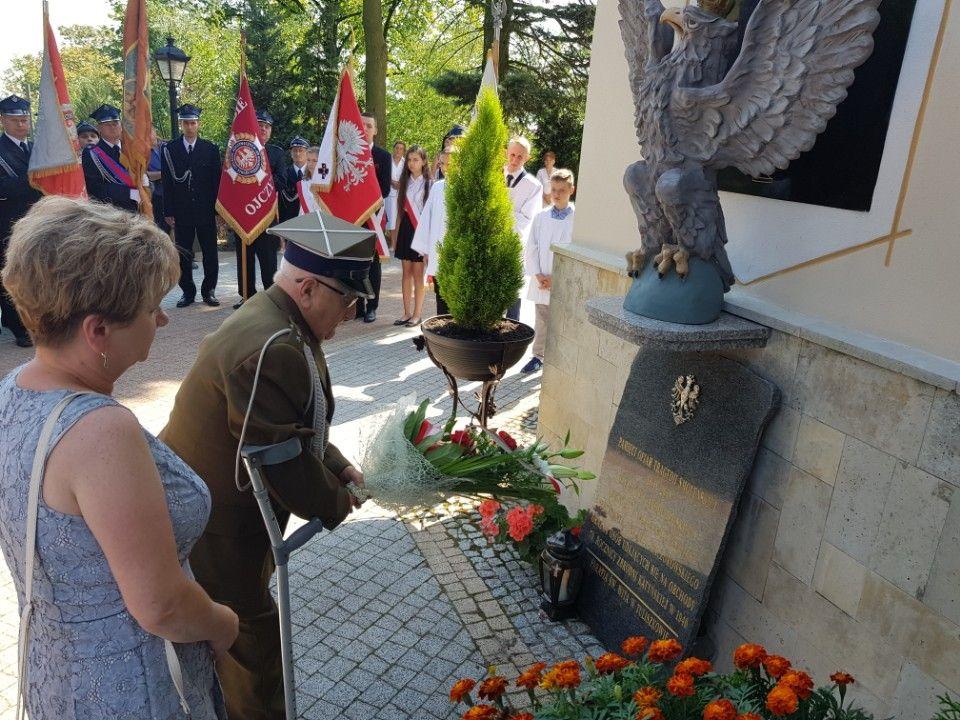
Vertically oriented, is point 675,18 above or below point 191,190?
above

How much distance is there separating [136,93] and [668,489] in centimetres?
784

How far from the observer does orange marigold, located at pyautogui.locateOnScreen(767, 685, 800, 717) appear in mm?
2012

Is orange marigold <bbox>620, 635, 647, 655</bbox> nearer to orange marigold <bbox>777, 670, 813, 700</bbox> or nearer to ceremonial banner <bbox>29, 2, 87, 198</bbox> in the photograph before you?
orange marigold <bbox>777, 670, 813, 700</bbox>

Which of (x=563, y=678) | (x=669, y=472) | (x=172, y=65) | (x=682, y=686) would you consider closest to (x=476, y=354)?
(x=669, y=472)

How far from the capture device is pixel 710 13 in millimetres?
2820

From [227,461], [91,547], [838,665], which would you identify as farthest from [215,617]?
[838,665]

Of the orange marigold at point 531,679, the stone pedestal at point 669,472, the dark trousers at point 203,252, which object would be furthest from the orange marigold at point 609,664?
the dark trousers at point 203,252

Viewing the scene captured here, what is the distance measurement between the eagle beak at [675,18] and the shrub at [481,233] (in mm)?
1904

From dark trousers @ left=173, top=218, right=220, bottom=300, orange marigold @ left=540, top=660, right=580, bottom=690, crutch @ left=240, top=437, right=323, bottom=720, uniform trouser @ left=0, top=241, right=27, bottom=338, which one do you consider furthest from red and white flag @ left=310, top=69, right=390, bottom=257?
orange marigold @ left=540, top=660, right=580, bottom=690

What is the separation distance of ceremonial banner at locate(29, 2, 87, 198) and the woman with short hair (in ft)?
24.5

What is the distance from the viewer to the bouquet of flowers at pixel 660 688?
2201 mm

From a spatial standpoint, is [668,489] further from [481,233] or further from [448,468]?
[481,233]

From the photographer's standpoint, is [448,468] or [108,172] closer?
[448,468]

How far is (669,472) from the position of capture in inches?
136
